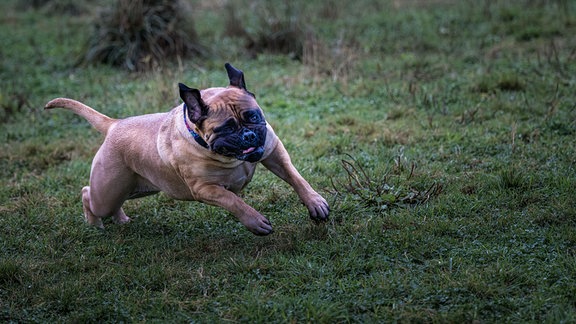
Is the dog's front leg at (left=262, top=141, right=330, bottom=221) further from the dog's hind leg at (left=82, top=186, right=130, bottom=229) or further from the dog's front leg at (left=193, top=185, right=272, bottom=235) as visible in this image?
the dog's hind leg at (left=82, top=186, right=130, bottom=229)

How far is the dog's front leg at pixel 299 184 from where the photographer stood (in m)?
5.44

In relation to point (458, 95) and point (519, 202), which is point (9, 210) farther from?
point (458, 95)

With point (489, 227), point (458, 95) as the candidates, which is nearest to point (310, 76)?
point (458, 95)

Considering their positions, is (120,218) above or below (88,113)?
below

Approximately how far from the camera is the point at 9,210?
22.6 ft

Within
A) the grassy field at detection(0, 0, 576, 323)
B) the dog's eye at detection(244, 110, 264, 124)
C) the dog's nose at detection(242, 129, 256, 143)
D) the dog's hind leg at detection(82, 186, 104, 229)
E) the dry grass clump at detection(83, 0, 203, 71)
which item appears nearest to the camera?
the grassy field at detection(0, 0, 576, 323)

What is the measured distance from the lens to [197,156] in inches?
211

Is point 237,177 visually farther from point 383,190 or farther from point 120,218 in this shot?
point 120,218

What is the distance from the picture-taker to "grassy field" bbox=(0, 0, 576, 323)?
4641 mm

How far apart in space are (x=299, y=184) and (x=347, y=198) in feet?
2.77

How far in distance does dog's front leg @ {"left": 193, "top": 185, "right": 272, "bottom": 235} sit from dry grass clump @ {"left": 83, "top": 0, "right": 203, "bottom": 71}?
6.83 m

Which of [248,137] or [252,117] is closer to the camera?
[248,137]

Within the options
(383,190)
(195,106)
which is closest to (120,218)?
(195,106)

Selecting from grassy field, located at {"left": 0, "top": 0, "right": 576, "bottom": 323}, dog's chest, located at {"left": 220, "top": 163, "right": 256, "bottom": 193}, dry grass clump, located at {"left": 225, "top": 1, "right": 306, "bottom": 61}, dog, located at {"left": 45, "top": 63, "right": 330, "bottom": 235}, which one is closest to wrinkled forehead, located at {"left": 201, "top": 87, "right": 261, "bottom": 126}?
dog, located at {"left": 45, "top": 63, "right": 330, "bottom": 235}
